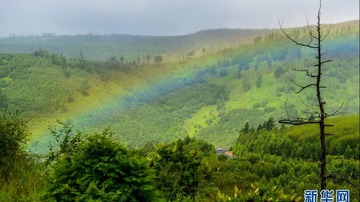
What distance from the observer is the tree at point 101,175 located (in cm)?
899

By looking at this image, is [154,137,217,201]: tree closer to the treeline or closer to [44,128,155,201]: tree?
the treeline

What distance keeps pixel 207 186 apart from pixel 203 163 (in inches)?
36.8

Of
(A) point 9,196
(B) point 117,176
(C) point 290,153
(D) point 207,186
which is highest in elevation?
(B) point 117,176

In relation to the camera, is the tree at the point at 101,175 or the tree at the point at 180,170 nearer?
the tree at the point at 101,175

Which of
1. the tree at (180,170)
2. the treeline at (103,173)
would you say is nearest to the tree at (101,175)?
the treeline at (103,173)

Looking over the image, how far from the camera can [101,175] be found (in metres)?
9.27

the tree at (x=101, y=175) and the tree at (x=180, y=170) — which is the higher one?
the tree at (x=101, y=175)

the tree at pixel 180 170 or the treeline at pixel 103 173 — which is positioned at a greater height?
the treeline at pixel 103 173

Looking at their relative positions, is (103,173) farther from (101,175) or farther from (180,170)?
(180,170)

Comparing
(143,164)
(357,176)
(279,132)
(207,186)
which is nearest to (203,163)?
(207,186)

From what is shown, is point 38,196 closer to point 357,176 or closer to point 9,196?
point 9,196

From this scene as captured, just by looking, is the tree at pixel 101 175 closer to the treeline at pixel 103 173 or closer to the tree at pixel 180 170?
the treeline at pixel 103 173

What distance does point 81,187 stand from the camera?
907 cm

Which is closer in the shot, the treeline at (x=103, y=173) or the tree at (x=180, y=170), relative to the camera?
the treeline at (x=103, y=173)
